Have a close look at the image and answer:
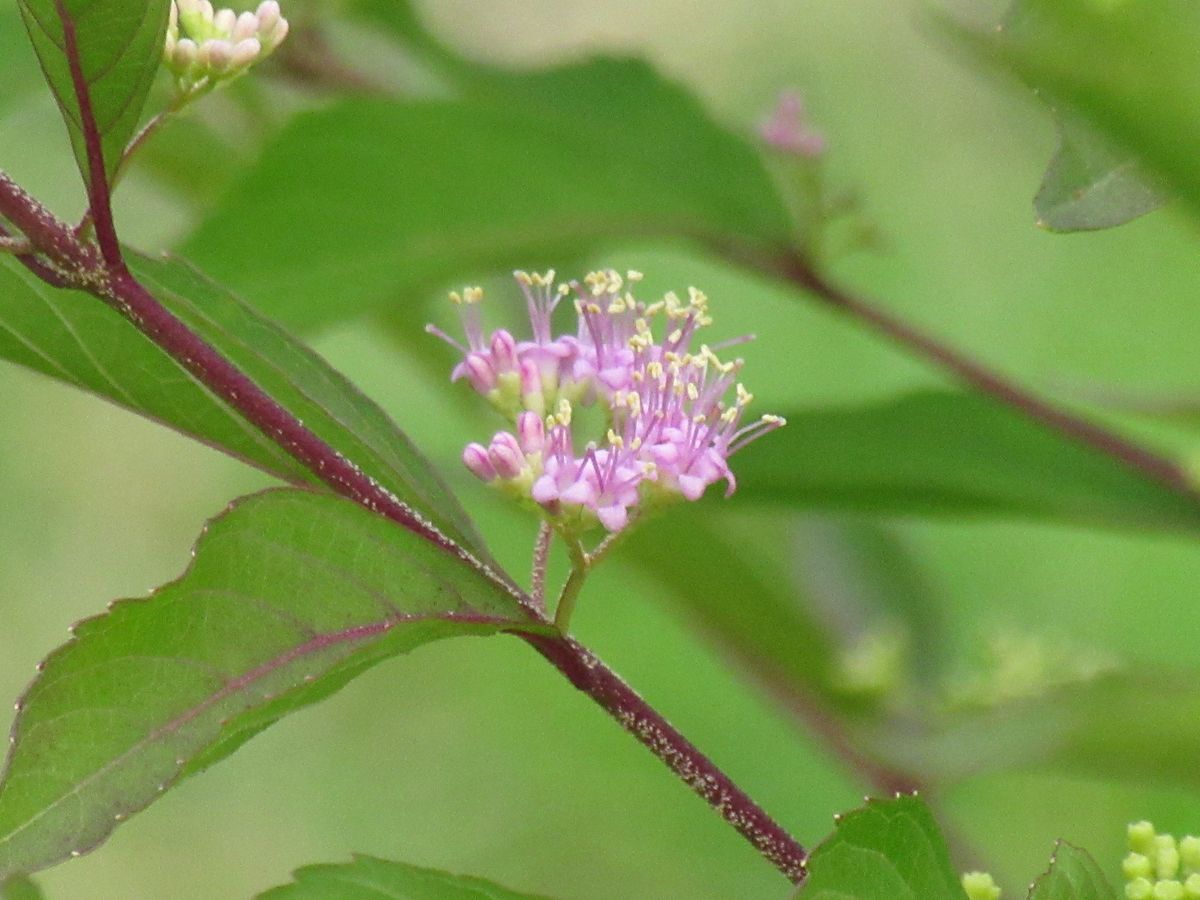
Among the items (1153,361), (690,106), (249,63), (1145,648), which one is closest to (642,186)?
(690,106)

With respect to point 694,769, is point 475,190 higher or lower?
higher

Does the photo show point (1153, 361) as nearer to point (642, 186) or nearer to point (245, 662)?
point (642, 186)

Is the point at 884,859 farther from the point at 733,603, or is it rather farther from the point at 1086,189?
the point at 733,603

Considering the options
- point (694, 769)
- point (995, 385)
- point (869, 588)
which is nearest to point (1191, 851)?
point (694, 769)

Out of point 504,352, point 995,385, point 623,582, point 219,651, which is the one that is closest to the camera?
point 219,651

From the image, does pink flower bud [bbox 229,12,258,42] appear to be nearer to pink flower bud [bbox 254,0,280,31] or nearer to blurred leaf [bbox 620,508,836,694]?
pink flower bud [bbox 254,0,280,31]

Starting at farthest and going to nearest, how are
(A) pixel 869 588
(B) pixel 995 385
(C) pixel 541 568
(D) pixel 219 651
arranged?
(A) pixel 869 588, (B) pixel 995 385, (C) pixel 541 568, (D) pixel 219 651

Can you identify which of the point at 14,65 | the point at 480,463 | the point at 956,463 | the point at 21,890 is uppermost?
the point at 956,463
